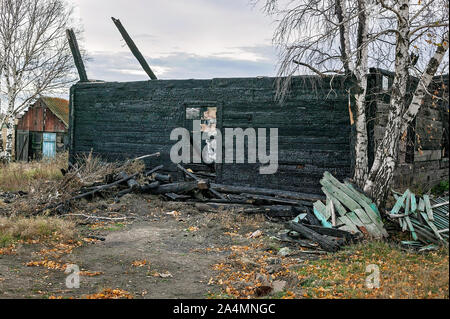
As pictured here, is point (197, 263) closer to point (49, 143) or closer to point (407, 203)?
point (407, 203)

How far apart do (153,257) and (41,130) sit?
2418 centimetres

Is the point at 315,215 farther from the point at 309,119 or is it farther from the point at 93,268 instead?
the point at 93,268

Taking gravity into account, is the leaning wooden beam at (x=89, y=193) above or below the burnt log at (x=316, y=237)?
above

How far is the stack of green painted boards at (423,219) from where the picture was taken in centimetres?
746

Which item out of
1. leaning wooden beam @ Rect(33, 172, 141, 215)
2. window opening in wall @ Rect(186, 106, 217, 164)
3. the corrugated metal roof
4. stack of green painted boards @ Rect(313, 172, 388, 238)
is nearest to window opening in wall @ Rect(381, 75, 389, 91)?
stack of green painted boards @ Rect(313, 172, 388, 238)

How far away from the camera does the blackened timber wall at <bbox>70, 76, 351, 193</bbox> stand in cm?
1230

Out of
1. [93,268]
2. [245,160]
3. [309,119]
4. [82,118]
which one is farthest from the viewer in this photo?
[82,118]

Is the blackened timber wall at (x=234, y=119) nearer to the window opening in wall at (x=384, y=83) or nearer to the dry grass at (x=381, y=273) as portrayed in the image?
the window opening in wall at (x=384, y=83)

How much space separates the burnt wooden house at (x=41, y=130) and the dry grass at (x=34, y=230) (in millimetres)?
20127

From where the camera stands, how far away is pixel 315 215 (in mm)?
9625

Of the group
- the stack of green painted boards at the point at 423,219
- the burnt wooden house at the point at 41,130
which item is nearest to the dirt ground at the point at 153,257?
the stack of green painted boards at the point at 423,219

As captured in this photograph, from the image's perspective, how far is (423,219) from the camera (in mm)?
7914

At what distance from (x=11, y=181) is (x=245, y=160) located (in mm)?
8906
